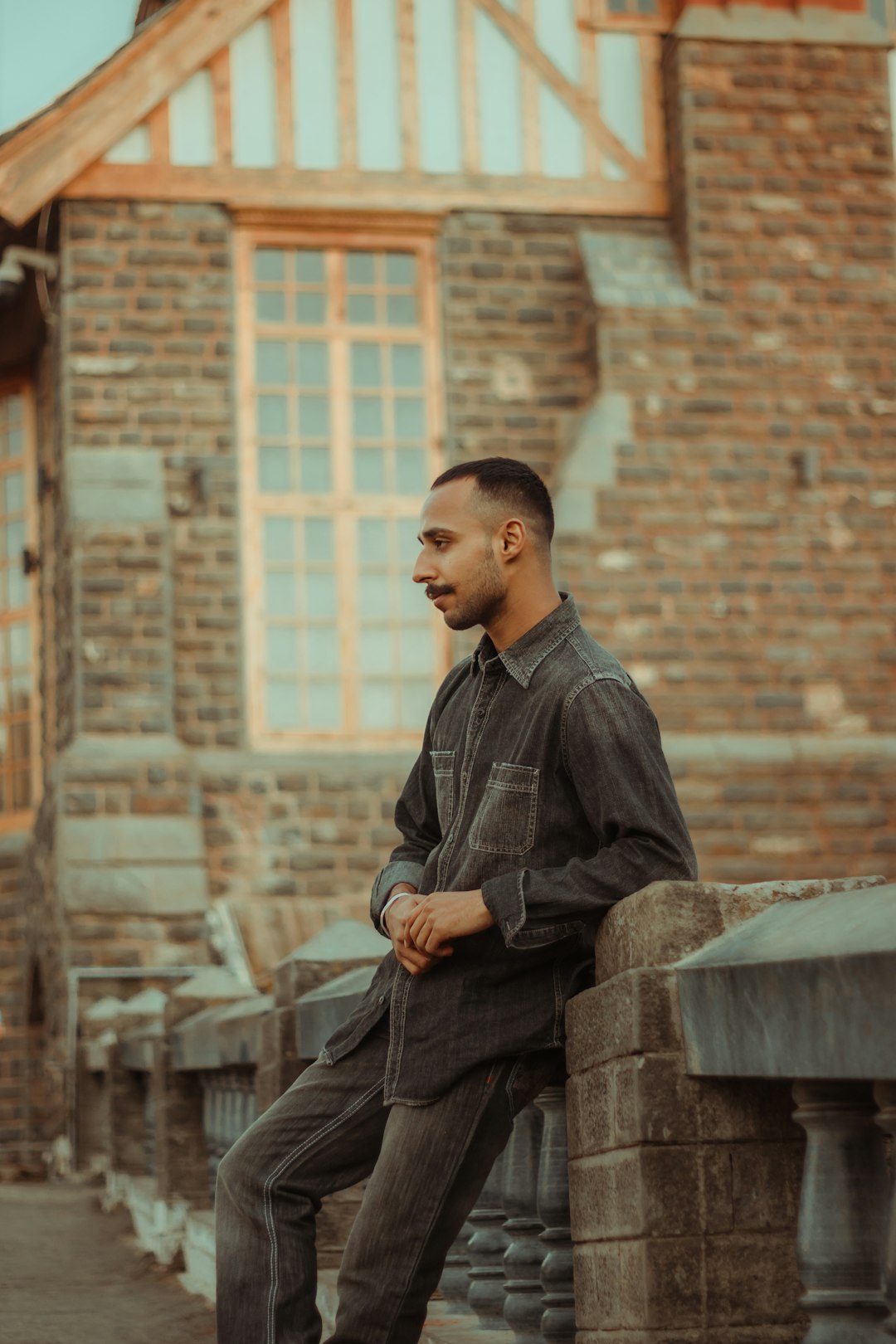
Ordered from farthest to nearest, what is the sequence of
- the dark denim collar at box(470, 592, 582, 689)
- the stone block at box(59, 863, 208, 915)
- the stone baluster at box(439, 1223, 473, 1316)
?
1. the stone block at box(59, 863, 208, 915)
2. the stone baluster at box(439, 1223, 473, 1316)
3. the dark denim collar at box(470, 592, 582, 689)

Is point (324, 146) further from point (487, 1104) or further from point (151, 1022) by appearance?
point (487, 1104)

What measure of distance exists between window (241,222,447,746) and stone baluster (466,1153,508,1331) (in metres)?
9.56

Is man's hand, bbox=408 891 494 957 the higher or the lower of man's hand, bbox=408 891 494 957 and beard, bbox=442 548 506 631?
the lower

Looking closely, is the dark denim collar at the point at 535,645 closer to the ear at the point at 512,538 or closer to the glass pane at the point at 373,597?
the ear at the point at 512,538

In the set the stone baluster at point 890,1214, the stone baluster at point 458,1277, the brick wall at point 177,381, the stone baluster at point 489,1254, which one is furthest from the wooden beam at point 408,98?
the stone baluster at point 890,1214

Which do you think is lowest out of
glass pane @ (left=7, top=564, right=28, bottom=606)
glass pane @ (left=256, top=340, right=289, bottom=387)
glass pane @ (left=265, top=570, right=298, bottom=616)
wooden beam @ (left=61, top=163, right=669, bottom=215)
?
glass pane @ (left=265, top=570, right=298, bottom=616)

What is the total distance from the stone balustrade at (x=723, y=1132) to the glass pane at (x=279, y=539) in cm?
1034

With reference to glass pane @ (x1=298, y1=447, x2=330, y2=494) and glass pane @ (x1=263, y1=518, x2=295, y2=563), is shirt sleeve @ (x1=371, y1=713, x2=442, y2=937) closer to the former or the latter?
glass pane @ (x1=263, y1=518, x2=295, y2=563)

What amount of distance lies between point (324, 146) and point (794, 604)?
442 centimetres

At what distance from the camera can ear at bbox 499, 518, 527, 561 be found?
337 centimetres

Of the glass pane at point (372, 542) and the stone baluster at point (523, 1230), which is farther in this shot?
the glass pane at point (372, 542)

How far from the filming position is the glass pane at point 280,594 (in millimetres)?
13711

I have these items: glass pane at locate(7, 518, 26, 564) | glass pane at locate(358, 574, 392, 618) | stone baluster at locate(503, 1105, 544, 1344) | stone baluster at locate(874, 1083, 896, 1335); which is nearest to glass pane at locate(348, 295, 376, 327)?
glass pane at locate(358, 574, 392, 618)

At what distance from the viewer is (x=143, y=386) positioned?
44.5 feet
